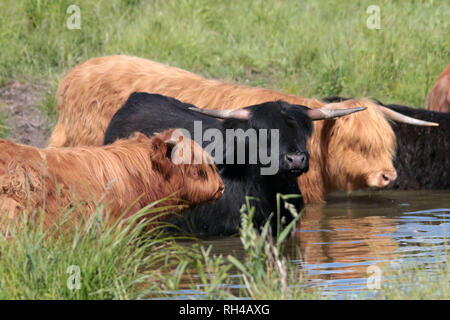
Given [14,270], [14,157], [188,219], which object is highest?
[14,157]

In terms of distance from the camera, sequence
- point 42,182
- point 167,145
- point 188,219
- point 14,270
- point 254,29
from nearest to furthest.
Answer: point 14,270 → point 42,182 → point 167,145 → point 188,219 → point 254,29

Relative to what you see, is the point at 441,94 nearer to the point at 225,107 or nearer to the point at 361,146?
the point at 361,146

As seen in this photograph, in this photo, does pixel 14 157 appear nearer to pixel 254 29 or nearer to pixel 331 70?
pixel 331 70

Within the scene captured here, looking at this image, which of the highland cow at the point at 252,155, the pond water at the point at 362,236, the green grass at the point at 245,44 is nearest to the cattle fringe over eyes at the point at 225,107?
the pond water at the point at 362,236

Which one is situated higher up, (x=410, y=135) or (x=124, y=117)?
(x=124, y=117)

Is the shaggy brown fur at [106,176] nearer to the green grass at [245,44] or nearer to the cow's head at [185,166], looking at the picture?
the cow's head at [185,166]

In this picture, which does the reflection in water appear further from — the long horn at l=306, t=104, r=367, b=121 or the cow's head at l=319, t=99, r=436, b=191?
the long horn at l=306, t=104, r=367, b=121

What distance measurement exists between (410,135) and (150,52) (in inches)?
142

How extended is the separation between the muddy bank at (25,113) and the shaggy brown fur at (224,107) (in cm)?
145

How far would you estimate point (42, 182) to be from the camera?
15.9 ft

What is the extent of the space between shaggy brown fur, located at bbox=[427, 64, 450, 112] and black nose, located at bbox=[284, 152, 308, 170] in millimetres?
5023

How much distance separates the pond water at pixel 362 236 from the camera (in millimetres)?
5309

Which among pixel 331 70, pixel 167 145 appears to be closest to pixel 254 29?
pixel 331 70
